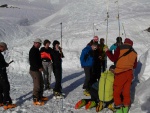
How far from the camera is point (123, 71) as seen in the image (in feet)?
24.6

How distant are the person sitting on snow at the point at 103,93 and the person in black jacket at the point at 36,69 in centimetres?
141

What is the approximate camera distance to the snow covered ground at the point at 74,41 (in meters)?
8.80

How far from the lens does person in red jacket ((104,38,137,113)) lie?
7.45 meters

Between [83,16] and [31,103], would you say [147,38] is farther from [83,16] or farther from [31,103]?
[31,103]

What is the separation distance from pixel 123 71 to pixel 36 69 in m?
2.92

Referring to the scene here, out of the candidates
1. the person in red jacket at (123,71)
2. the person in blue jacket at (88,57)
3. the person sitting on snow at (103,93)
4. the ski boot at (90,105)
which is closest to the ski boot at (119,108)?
the person in red jacket at (123,71)

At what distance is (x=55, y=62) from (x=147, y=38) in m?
13.6

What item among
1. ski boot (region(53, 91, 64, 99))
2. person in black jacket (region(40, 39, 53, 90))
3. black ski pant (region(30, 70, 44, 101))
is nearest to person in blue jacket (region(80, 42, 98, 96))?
ski boot (region(53, 91, 64, 99))

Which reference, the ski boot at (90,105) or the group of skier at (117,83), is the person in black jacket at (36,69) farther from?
the ski boot at (90,105)

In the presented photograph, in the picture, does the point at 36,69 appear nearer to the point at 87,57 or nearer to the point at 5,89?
the point at 5,89

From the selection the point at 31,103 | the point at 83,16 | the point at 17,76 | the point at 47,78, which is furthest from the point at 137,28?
the point at 31,103

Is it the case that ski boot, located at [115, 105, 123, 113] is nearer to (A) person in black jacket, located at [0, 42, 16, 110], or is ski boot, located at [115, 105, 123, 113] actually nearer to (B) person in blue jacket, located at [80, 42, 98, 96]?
(B) person in blue jacket, located at [80, 42, 98, 96]

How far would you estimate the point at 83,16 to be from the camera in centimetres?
2997

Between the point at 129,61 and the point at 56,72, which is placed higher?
the point at 129,61
